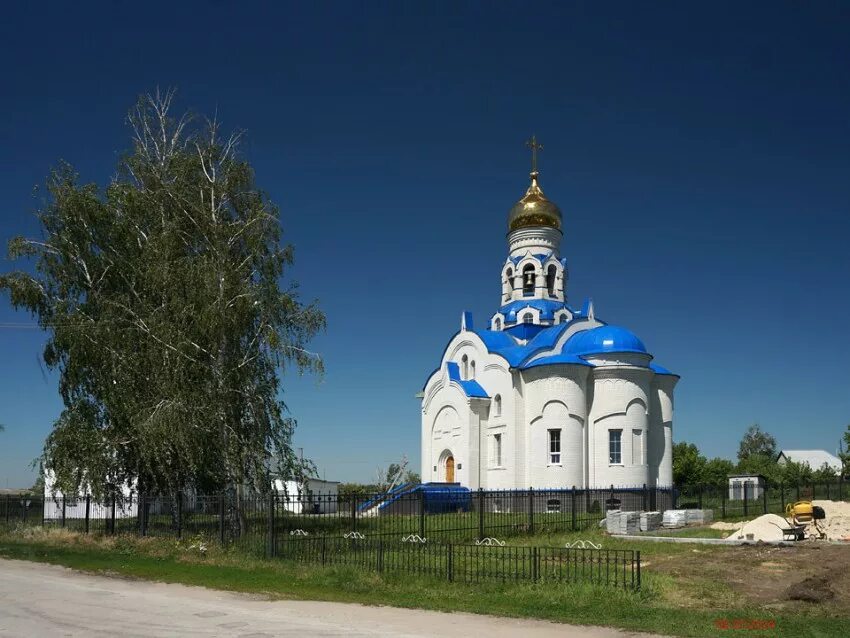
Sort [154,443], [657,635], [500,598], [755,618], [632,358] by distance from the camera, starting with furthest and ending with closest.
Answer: [632,358]
[154,443]
[500,598]
[755,618]
[657,635]

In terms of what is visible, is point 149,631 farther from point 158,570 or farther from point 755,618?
point 755,618

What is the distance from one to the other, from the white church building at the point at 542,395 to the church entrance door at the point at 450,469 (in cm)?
7

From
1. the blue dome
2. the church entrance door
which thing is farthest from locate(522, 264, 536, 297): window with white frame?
the church entrance door

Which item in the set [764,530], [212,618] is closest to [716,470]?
[764,530]

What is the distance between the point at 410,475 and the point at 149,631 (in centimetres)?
3652

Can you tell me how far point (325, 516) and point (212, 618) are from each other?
563 inches

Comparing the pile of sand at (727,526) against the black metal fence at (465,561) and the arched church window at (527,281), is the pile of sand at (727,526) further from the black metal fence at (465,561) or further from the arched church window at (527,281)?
the arched church window at (527,281)

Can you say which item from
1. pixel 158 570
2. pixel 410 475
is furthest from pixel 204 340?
pixel 410 475

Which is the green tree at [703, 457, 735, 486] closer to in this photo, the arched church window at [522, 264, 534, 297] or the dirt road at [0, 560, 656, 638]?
the arched church window at [522, 264, 534, 297]

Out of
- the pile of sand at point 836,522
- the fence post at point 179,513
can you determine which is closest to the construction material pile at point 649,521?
the pile of sand at point 836,522

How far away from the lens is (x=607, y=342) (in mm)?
34844

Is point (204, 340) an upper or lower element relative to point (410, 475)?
upper

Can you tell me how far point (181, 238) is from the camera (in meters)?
22.9

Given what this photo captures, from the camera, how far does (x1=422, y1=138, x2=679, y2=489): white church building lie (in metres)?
34.2
